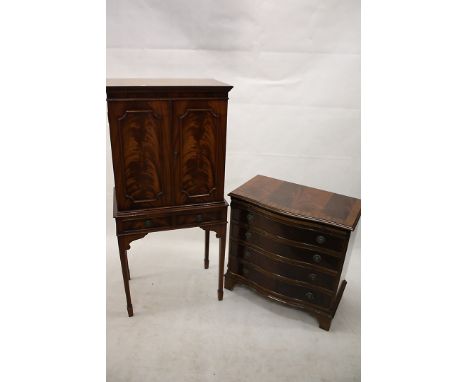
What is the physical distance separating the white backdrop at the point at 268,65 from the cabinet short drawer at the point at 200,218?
3.39ft

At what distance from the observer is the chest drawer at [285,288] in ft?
8.04

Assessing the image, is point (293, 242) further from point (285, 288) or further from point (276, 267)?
point (285, 288)

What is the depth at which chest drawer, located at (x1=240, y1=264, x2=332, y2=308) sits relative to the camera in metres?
2.45

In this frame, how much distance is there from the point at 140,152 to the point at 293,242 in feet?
4.31

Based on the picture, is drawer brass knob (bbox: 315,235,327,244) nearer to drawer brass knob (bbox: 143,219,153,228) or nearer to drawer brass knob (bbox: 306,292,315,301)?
drawer brass knob (bbox: 306,292,315,301)

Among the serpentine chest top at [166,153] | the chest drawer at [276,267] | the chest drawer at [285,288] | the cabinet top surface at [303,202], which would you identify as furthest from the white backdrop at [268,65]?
the chest drawer at [285,288]

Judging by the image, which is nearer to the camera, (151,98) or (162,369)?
(151,98)

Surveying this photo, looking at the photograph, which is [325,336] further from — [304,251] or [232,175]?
[232,175]

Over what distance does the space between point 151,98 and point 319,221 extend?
1.43 m

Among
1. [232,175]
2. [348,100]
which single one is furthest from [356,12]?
[232,175]

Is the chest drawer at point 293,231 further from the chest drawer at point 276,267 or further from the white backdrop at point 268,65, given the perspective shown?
the white backdrop at point 268,65

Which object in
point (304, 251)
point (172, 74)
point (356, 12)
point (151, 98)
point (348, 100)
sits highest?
point (356, 12)

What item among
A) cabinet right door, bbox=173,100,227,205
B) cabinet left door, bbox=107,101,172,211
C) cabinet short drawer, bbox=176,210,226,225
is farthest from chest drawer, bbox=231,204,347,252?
cabinet left door, bbox=107,101,172,211

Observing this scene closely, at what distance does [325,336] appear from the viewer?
246 cm
